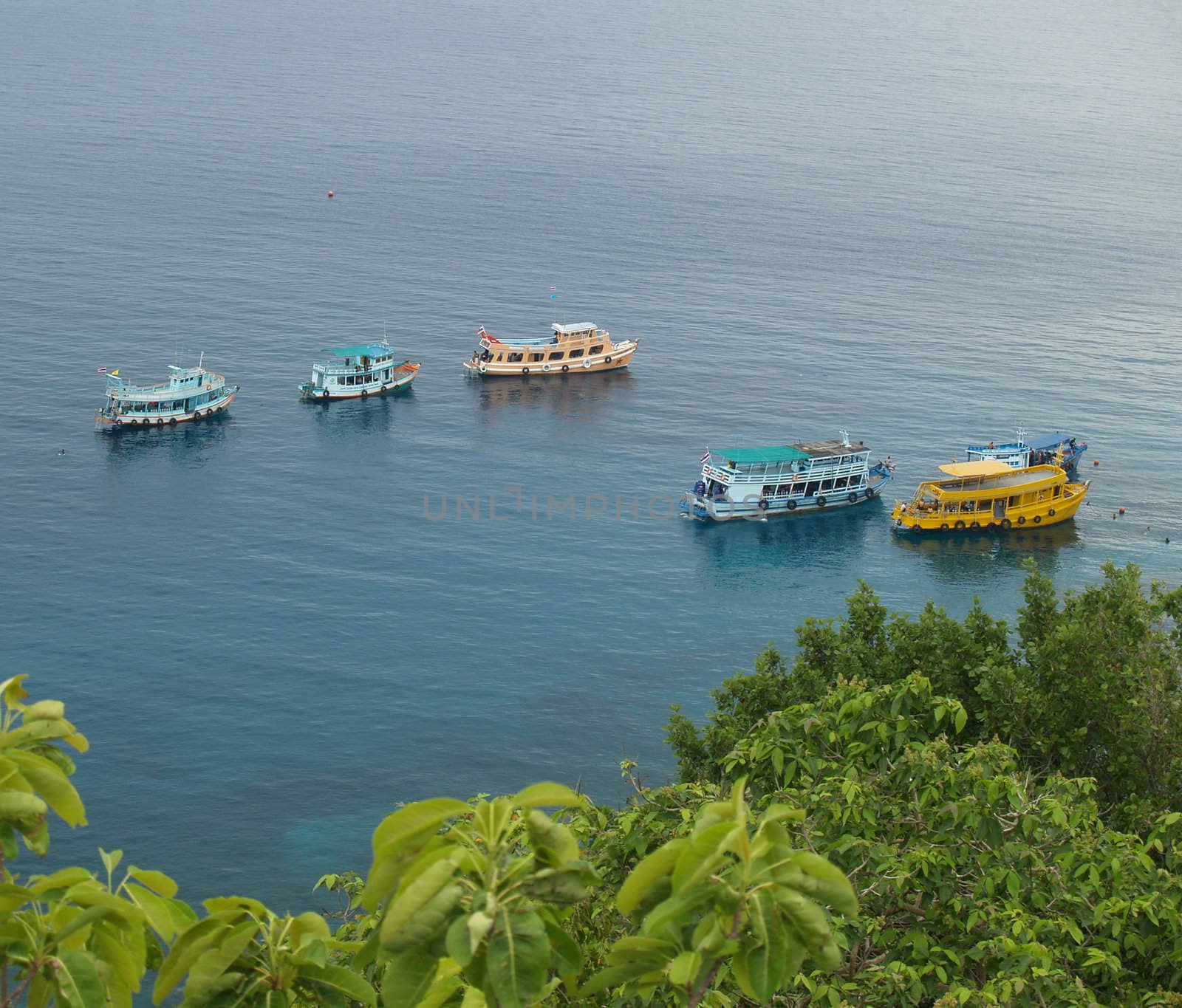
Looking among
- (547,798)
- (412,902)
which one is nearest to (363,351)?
(547,798)

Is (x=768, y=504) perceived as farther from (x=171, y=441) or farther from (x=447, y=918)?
(x=447, y=918)

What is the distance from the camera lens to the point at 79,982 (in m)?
14.2

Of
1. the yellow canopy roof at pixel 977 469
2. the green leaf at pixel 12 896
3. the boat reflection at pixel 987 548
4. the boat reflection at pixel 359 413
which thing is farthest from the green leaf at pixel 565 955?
the boat reflection at pixel 359 413

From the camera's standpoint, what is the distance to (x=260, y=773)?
91500mm

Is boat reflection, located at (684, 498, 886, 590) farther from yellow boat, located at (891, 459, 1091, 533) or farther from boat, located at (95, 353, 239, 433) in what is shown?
boat, located at (95, 353, 239, 433)

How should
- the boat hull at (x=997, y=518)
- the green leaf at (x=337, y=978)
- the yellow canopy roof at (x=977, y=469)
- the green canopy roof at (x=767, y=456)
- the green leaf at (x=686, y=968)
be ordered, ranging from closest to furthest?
the green leaf at (x=686, y=968) < the green leaf at (x=337, y=978) < the boat hull at (x=997, y=518) < the yellow canopy roof at (x=977, y=469) < the green canopy roof at (x=767, y=456)

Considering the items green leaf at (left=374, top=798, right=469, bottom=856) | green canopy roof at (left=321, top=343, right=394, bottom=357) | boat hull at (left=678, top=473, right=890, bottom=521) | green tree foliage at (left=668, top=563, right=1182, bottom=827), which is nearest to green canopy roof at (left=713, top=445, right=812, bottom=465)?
boat hull at (left=678, top=473, right=890, bottom=521)

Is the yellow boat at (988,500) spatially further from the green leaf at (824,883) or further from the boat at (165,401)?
the green leaf at (824,883)

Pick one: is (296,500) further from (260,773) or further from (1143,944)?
(1143,944)

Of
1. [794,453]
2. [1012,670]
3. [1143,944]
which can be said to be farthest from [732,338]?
[1143,944]

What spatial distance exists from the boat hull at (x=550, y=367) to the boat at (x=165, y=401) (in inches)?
1250

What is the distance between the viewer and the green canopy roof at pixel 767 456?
13888cm

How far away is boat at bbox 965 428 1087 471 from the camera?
480 ft

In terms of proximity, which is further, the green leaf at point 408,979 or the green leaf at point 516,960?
the green leaf at point 408,979
